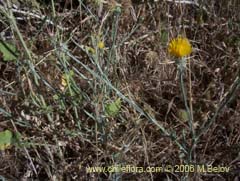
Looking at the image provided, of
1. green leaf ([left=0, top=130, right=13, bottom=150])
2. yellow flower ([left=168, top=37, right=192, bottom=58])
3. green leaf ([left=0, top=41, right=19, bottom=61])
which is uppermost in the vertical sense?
yellow flower ([left=168, top=37, right=192, bottom=58])

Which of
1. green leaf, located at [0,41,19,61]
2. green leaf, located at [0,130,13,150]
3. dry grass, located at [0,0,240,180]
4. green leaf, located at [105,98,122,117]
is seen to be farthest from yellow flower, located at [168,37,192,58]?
green leaf, located at [0,130,13,150]

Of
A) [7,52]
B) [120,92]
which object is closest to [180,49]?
[120,92]

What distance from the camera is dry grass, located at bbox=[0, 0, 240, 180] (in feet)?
4.92

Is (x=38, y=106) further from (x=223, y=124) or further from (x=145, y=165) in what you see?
(x=223, y=124)

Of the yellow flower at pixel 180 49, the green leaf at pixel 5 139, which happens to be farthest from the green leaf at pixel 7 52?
the yellow flower at pixel 180 49

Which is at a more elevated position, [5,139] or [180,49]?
[180,49]

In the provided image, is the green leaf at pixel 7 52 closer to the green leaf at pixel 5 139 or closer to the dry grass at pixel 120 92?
the dry grass at pixel 120 92

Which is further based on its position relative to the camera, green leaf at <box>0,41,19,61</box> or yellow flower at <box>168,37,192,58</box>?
green leaf at <box>0,41,19,61</box>

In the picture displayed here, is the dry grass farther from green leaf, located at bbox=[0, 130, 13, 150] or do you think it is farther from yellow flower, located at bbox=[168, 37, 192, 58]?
yellow flower, located at bbox=[168, 37, 192, 58]

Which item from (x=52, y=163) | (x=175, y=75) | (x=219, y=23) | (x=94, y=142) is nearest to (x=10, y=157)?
(x=52, y=163)

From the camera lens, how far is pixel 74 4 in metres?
2.01

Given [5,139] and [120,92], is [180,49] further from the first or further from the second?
[5,139]

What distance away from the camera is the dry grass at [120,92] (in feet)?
4.92

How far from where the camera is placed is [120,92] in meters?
1.51
